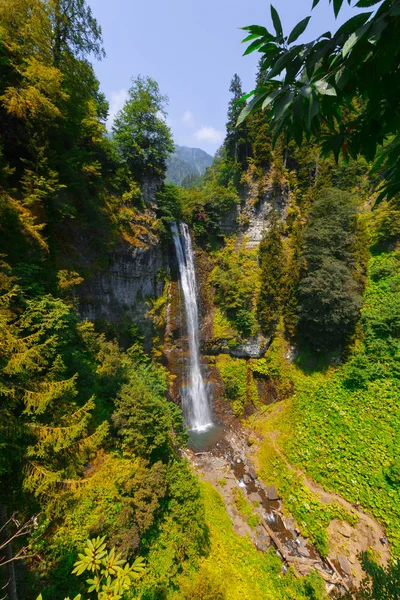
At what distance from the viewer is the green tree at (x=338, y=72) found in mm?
1411

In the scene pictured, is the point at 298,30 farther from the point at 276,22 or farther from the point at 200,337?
the point at 200,337

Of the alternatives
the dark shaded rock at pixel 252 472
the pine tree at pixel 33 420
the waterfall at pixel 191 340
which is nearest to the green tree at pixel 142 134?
the waterfall at pixel 191 340

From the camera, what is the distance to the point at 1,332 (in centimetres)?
485

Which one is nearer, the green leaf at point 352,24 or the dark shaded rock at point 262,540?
the green leaf at point 352,24

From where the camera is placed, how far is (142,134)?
55.3 ft

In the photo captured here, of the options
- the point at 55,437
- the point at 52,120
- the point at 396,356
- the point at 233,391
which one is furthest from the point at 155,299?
the point at 396,356

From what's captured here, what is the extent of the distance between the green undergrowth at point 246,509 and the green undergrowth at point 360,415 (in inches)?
71.2

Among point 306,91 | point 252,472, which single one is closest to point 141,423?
point 252,472

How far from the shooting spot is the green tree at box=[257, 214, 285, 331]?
18.1m

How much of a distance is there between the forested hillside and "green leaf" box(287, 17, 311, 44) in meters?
0.08

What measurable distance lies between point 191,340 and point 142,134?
16.5 m

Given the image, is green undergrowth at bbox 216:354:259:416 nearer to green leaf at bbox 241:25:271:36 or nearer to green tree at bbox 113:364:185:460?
green tree at bbox 113:364:185:460

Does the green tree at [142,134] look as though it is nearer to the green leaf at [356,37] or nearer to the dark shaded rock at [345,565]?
the green leaf at [356,37]

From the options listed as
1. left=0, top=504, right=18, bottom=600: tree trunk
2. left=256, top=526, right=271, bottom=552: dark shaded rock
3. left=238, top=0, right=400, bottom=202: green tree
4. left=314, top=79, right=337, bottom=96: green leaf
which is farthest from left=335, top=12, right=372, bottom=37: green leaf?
left=256, top=526, right=271, bottom=552: dark shaded rock
